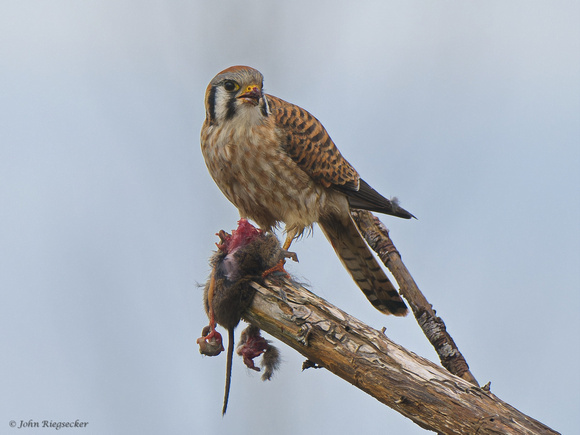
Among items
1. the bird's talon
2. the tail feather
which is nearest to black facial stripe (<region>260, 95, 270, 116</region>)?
the tail feather

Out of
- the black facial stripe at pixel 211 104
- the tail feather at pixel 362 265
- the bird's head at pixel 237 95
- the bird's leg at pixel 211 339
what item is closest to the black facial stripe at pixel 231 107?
the bird's head at pixel 237 95

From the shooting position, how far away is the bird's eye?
308cm

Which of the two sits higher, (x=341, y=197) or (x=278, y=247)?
(x=341, y=197)

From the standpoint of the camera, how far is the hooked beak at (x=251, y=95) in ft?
9.93

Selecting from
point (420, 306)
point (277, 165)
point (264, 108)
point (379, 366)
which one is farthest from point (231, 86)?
point (379, 366)

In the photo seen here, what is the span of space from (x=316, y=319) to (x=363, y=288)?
1.40 m

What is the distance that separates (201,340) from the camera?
8.02 feet

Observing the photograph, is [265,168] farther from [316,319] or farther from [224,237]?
[316,319]

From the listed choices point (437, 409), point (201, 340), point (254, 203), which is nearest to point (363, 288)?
point (254, 203)

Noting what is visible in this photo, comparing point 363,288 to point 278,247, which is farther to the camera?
point 363,288

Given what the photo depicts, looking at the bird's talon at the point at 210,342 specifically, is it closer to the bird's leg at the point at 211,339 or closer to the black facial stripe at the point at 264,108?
the bird's leg at the point at 211,339

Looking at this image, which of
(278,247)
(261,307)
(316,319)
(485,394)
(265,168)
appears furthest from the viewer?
(265,168)

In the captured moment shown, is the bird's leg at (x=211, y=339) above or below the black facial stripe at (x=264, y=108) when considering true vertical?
below

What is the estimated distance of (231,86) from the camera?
10.1ft
